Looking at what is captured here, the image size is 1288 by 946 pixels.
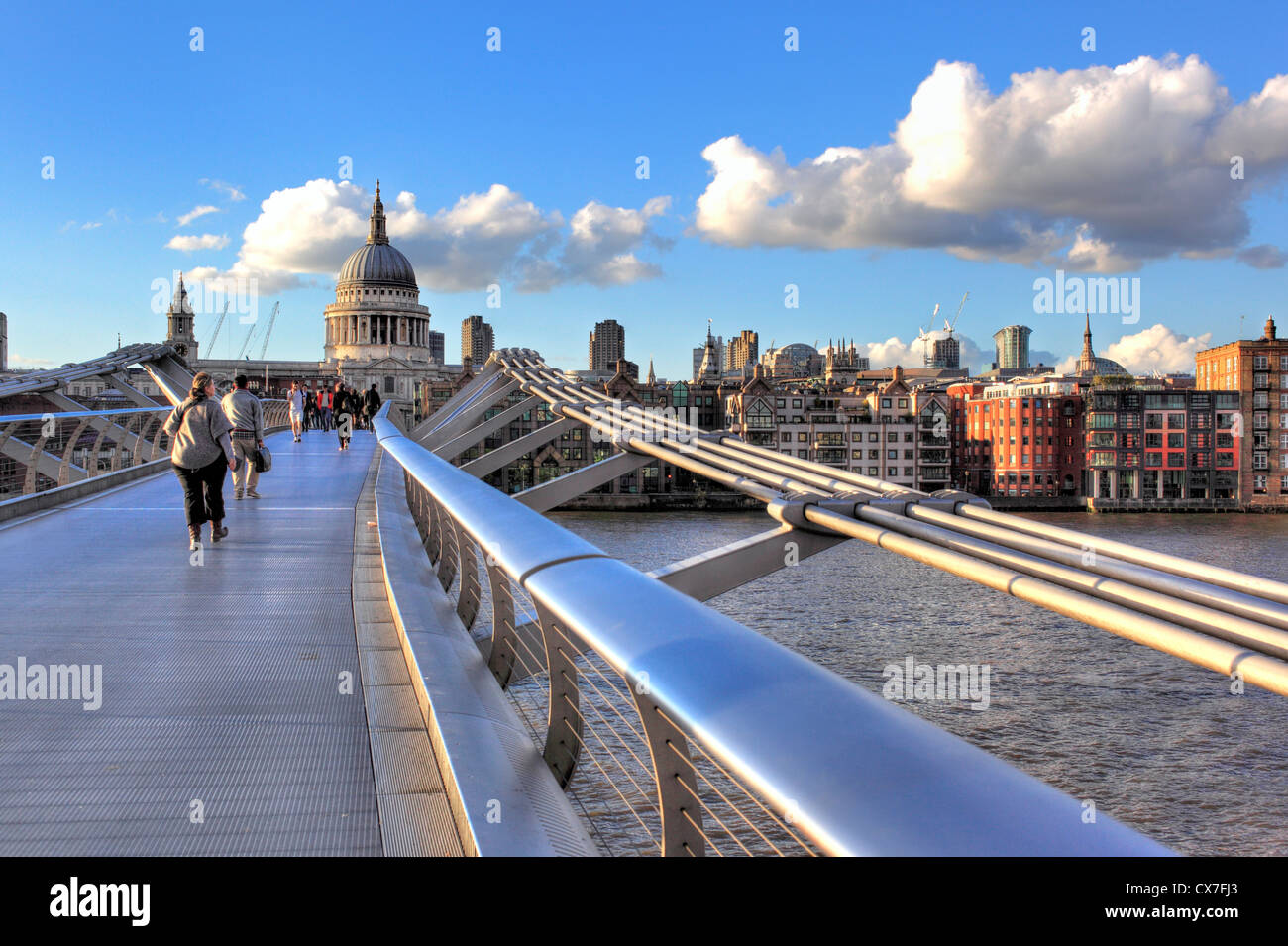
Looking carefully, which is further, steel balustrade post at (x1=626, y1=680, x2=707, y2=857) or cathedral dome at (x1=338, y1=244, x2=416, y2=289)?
cathedral dome at (x1=338, y1=244, x2=416, y2=289)

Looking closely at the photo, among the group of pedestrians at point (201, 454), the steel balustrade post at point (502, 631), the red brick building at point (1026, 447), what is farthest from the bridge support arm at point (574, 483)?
the red brick building at point (1026, 447)

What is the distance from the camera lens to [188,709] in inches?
124

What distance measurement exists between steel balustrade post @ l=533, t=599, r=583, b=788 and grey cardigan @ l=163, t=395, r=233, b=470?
4783 millimetres

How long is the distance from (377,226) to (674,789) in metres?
114

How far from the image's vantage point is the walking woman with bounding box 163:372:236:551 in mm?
6566

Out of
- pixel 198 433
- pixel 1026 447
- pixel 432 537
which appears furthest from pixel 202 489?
pixel 1026 447

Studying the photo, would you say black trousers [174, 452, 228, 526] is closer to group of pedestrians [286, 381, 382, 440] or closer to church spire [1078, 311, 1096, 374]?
group of pedestrians [286, 381, 382, 440]

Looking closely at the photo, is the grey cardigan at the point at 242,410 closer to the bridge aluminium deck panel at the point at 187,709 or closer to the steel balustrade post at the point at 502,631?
the bridge aluminium deck panel at the point at 187,709

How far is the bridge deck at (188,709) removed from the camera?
7.54 ft

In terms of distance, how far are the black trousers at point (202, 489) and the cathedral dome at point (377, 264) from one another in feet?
332

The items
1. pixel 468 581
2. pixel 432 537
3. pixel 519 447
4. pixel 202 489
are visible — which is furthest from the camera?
pixel 519 447

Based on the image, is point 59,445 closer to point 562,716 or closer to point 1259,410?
point 562,716

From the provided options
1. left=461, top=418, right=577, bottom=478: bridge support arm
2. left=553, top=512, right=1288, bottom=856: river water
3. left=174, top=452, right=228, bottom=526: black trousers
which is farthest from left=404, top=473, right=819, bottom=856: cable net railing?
left=553, top=512, right=1288, bottom=856: river water

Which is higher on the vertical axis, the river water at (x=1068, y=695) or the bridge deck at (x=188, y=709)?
the bridge deck at (x=188, y=709)
